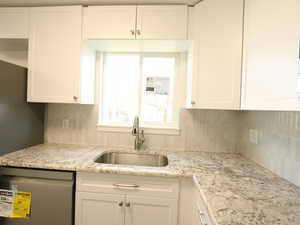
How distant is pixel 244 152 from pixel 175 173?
2.99 ft

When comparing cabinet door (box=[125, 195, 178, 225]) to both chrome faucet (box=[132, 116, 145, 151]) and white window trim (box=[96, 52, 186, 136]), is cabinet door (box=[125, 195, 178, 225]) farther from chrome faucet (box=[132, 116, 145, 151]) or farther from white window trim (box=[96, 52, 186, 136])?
white window trim (box=[96, 52, 186, 136])

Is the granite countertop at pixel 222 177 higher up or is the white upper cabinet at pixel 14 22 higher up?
the white upper cabinet at pixel 14 22

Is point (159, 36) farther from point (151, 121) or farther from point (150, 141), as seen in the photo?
point (150, 141)

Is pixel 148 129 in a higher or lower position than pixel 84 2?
lower

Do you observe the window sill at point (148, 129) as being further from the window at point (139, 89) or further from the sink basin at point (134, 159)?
the sink basin at point (134, 159)

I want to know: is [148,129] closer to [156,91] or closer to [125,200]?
[156,91]

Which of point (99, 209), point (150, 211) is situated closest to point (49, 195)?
point (99, 209)

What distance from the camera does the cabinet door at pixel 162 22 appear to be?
149cm

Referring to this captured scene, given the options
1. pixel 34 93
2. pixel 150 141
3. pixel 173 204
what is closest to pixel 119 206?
pixel 173 204

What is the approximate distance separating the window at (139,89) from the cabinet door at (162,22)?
40 cm

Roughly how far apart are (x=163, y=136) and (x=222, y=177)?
2.75 feet

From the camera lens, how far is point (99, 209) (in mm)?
1258

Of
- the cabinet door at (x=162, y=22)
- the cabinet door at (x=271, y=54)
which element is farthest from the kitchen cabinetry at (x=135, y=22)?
the cabinet door at (x=271, y=54)

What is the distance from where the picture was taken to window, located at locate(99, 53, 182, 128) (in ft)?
6.29
